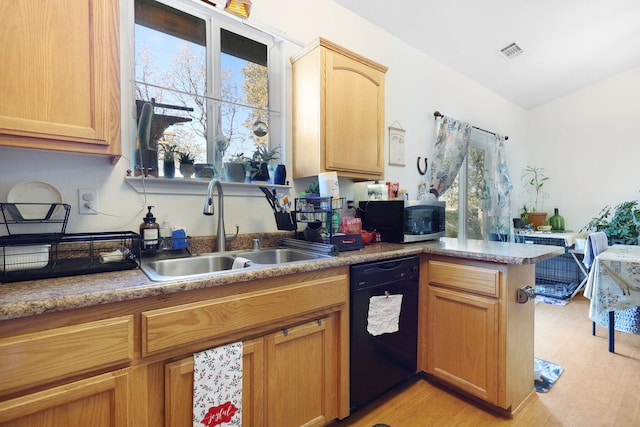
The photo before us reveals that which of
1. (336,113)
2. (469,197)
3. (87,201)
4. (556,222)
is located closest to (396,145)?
(336,113)

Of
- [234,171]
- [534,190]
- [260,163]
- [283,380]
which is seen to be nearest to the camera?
[283,380]

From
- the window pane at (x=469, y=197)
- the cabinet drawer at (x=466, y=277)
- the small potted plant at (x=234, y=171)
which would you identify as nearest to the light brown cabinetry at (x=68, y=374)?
the small potted plant at (x=234, y=171)

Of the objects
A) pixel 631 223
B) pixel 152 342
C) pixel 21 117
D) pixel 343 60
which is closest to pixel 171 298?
pixel 152 342

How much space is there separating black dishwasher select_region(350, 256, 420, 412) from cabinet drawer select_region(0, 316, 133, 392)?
0.99 m

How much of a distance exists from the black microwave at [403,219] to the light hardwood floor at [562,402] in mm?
972

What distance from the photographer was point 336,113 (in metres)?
2.01

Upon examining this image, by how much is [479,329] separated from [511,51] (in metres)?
3.07

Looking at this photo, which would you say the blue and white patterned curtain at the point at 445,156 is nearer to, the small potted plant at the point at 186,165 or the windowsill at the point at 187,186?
the windowsill at the point at 187,186

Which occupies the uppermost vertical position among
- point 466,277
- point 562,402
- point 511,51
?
point 511,51

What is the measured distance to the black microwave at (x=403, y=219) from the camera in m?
2.07

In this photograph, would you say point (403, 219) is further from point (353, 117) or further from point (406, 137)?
point (406, 137)

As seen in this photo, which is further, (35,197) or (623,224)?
(623,224)

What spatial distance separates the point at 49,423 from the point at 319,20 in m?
2.59

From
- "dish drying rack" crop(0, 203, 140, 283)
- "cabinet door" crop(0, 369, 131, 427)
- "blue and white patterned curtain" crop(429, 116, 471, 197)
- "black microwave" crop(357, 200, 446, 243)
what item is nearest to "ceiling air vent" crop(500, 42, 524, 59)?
"blue and white patterned curtain" crop(429, 116, 471, 197)
